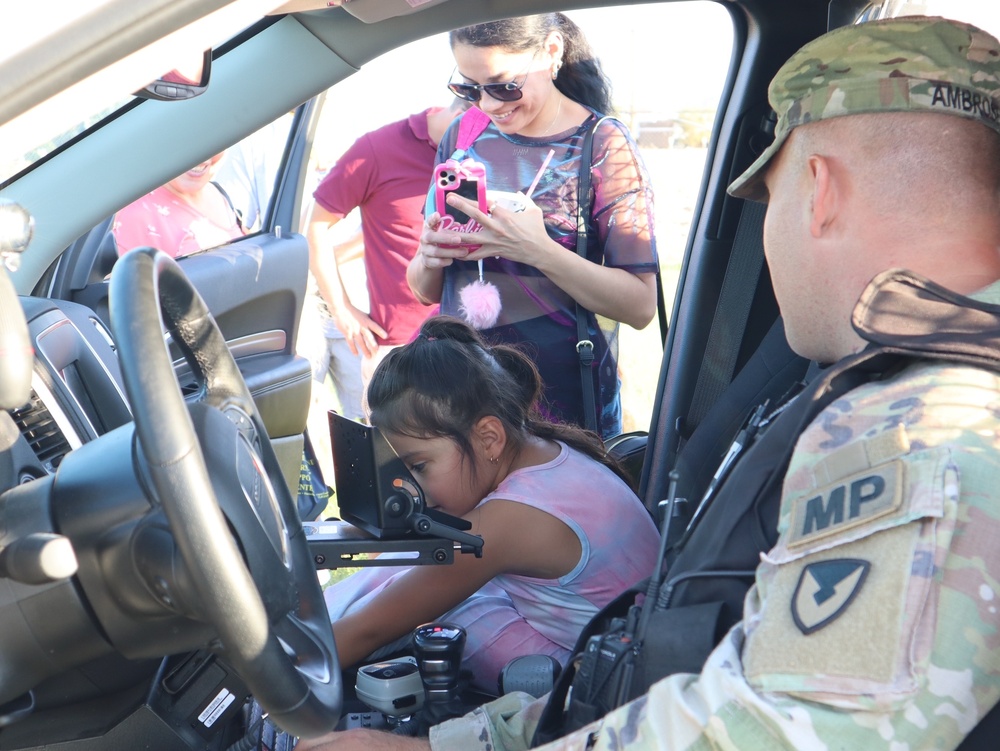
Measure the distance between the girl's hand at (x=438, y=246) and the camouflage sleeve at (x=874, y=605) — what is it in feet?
4.85

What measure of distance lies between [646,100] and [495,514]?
44.7 feet

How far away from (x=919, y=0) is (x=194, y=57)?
124 cm

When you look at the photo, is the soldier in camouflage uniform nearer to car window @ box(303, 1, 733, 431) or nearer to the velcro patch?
the velcro patch

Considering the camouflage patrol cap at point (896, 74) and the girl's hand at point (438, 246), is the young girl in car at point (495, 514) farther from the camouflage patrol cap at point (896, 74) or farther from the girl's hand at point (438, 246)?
the camouflage patrol cap at point (896, 74)

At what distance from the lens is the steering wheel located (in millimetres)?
1097

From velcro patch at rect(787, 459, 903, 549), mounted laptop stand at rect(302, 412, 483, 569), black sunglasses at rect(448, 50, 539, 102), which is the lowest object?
mounted laptop stand at rect(302, 412, 483, 569)

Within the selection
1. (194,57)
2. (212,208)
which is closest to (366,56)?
(194,57)

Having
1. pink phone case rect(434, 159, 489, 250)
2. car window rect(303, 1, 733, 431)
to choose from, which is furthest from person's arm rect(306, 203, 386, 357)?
pink phone case rect(434, 159, 489, 250)

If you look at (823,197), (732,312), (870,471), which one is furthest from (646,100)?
(870,471)

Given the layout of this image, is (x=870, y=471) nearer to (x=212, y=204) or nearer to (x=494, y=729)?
(x=494, y=729)

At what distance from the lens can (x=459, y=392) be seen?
7.27 ft

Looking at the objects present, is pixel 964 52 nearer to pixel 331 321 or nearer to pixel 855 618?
pixel 855 618

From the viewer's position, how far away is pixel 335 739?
161 centimetres

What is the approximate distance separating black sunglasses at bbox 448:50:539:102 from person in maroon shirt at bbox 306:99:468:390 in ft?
3.05
